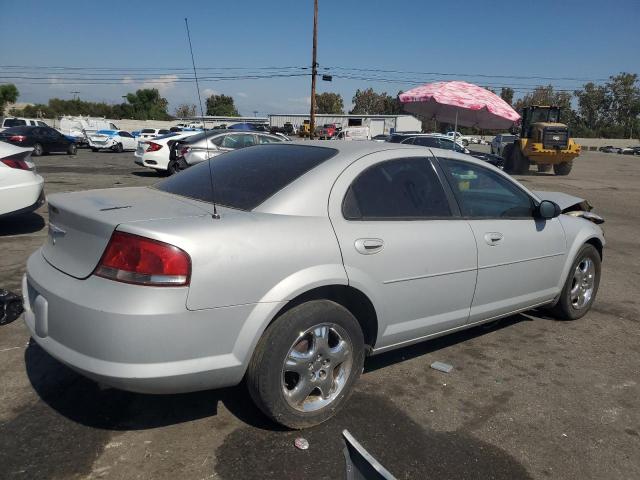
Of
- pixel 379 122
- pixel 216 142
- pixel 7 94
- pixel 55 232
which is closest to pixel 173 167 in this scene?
pixel 216 142

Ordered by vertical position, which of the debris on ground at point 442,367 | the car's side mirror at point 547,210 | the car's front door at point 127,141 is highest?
the car's side mirror at point 547,210

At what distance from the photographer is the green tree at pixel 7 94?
77750 mm

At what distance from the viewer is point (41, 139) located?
79.7 feet

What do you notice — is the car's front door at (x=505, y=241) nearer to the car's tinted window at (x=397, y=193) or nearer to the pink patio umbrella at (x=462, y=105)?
the car's tinted window at (x=397, y=193)

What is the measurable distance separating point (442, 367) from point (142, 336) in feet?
7.16

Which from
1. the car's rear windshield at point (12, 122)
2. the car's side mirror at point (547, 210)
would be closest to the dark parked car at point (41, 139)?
the car's rear windshield at point (12, 122)

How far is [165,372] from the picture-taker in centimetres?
234

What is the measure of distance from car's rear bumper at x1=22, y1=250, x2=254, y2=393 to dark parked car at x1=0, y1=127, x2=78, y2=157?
24337 millimetres

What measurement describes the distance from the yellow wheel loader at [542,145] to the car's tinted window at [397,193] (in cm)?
1994

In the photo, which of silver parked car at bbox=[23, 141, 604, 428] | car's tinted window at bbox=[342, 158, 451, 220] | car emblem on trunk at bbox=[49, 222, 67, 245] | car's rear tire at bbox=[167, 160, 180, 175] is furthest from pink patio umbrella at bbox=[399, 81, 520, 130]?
car emblem on trunk at bbox=[49, 222, 67, 245]

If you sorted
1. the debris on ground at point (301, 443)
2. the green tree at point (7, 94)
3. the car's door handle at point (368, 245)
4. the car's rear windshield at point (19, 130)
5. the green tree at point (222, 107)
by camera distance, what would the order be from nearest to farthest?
1. the debris on ground at point (301, 443)
2. the car's door handle at point (368, 245)
3. the car's rear windshield at point (19, 130)
4. the green tree at point (7, 94)
5. the green tree at point (222, 107)

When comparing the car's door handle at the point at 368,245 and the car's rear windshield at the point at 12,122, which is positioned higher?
the car's door handle at the point at 368,245

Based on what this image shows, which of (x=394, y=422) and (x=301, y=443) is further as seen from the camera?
(x=394, y=422)

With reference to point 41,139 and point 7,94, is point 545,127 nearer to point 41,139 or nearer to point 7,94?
point 41,139
